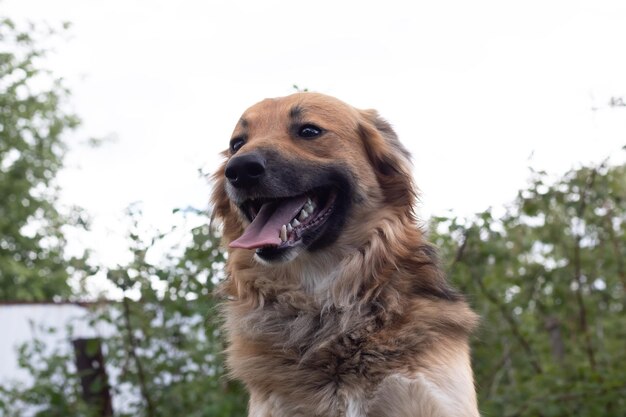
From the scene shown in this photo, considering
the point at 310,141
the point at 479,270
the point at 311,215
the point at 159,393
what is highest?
the point at 310,141

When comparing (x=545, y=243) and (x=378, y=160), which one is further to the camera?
(x=545, y=243)

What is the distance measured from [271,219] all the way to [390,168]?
25.8 inches

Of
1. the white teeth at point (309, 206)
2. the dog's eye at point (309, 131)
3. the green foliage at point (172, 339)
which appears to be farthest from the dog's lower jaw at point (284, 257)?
the green foliage at point (172, 339)

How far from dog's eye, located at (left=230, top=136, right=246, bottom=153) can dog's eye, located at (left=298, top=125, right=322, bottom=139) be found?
29cm

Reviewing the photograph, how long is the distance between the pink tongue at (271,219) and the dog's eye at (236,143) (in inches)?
14.6

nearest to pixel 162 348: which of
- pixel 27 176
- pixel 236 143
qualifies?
pixel 236 143

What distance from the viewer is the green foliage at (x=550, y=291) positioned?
626 centimetres

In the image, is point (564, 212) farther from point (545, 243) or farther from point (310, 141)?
point (310, 141)

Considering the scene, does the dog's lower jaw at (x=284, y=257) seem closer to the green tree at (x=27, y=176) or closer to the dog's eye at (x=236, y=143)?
the dog's eye at (x=236, y=143)

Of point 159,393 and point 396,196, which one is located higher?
point 396,196

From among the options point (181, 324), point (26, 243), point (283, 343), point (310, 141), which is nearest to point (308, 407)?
point (283, 343)

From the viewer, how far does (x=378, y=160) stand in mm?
4207

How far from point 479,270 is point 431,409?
327 centimetres

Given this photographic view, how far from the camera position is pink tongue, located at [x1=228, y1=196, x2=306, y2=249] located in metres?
3.83
